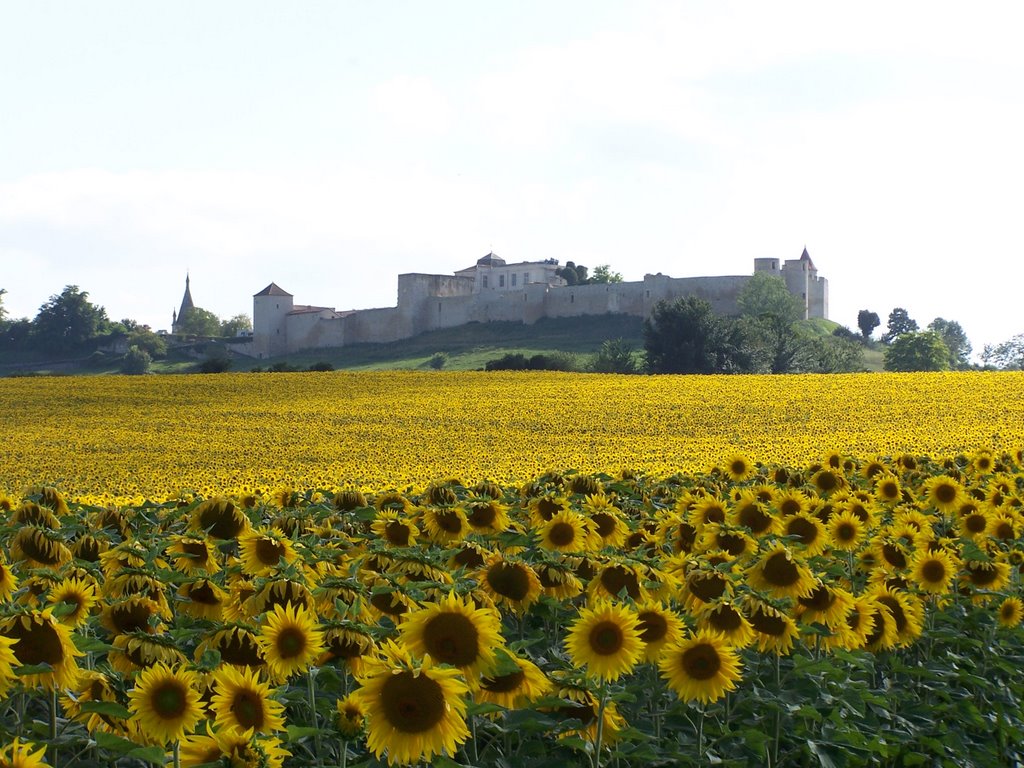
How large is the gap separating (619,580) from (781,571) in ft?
2.00

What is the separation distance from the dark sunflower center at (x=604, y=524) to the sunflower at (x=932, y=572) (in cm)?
122

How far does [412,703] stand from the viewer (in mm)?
2611

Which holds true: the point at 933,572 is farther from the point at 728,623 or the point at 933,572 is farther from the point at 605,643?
the point at 605,643

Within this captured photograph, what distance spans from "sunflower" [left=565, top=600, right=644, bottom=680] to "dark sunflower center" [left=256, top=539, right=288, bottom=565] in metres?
1.22

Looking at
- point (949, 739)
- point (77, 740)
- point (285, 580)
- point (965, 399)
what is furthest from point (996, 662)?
point (965, 399)

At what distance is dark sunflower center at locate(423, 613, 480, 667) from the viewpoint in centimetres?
302

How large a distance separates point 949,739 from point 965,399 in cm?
2181

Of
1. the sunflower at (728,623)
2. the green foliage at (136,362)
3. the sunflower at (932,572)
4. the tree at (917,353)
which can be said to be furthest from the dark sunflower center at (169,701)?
the green foliage at (136,362)

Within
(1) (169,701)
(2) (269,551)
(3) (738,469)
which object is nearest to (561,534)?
(2) (269,551)

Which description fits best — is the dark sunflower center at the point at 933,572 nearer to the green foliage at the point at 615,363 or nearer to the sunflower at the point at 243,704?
the sunflower at the point at 243,704

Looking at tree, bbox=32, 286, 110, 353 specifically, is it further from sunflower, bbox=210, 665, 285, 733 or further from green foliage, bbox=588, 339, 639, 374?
sunflower, bbox=210, 665, 285, 733

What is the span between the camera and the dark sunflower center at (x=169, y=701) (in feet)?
8.99

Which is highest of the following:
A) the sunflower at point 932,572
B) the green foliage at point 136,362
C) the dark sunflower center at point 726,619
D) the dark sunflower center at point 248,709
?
the dark sunflower center at point 726,619

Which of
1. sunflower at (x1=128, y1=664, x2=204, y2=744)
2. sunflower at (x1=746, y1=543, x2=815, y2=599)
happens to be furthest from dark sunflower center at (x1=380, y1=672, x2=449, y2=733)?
sunflower at (x1=746, y1=543, x2=815, y2=599)
